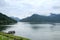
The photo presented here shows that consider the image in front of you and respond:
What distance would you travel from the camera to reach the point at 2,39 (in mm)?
23594

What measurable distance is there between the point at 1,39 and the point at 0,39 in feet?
0.94

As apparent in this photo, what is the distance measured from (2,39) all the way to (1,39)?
23 cm

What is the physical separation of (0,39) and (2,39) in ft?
1.70

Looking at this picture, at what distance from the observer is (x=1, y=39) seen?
76.7 ft

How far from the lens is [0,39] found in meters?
23.1
